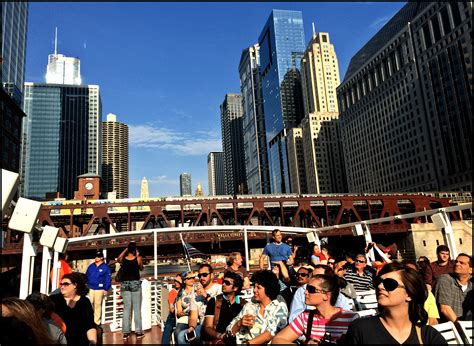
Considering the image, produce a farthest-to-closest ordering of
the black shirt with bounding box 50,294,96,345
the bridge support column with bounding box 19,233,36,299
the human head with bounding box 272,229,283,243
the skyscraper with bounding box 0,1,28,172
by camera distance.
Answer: the skyscraper with bounding box 0,1,28,172 < the human head with bounding box 272,229,283,243 < the bridge support column with bounding box 19,233,36,299 < the black shirt with bounding box 50,294,96,345

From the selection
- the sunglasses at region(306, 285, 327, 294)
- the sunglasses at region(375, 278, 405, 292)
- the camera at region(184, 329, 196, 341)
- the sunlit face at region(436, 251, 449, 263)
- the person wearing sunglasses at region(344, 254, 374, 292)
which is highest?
the sunlit face at region(436, 251, 449, 263)

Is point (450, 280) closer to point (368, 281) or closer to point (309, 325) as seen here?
point (368, 281)

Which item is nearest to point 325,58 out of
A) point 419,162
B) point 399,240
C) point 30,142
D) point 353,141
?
point 353,141

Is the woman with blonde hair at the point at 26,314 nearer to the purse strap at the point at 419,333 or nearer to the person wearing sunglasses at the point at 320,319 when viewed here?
the person wearing sunglasses at the point at 320,319

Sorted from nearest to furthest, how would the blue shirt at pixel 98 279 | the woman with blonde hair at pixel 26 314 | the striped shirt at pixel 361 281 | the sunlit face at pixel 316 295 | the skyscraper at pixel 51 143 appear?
the woman with blonde hair at pixel 26 314, the sunlit face at pixel 316 295, the striped shirt at pixel 361 281, the blue shirt at pixel 98 279, the skyscraper at pixel 51 143

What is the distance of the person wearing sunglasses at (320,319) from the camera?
354 cm

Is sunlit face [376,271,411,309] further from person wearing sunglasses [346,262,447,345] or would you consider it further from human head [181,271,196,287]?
human head [181,271,196,287]

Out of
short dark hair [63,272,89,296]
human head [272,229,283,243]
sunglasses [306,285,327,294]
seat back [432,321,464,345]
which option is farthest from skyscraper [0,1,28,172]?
seat back [432,321,464,345]

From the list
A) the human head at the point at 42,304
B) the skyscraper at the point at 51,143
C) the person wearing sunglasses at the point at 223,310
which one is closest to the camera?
the human head at the point at 42,304

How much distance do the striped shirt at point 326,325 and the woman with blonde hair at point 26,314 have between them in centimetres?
224

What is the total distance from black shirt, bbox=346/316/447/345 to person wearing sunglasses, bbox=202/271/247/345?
2217mm

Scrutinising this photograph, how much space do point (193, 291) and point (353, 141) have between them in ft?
480

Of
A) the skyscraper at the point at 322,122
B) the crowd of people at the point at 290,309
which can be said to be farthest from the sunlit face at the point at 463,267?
the skyscraper at the point at 322,122

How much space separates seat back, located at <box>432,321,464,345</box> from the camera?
3.71 metres
